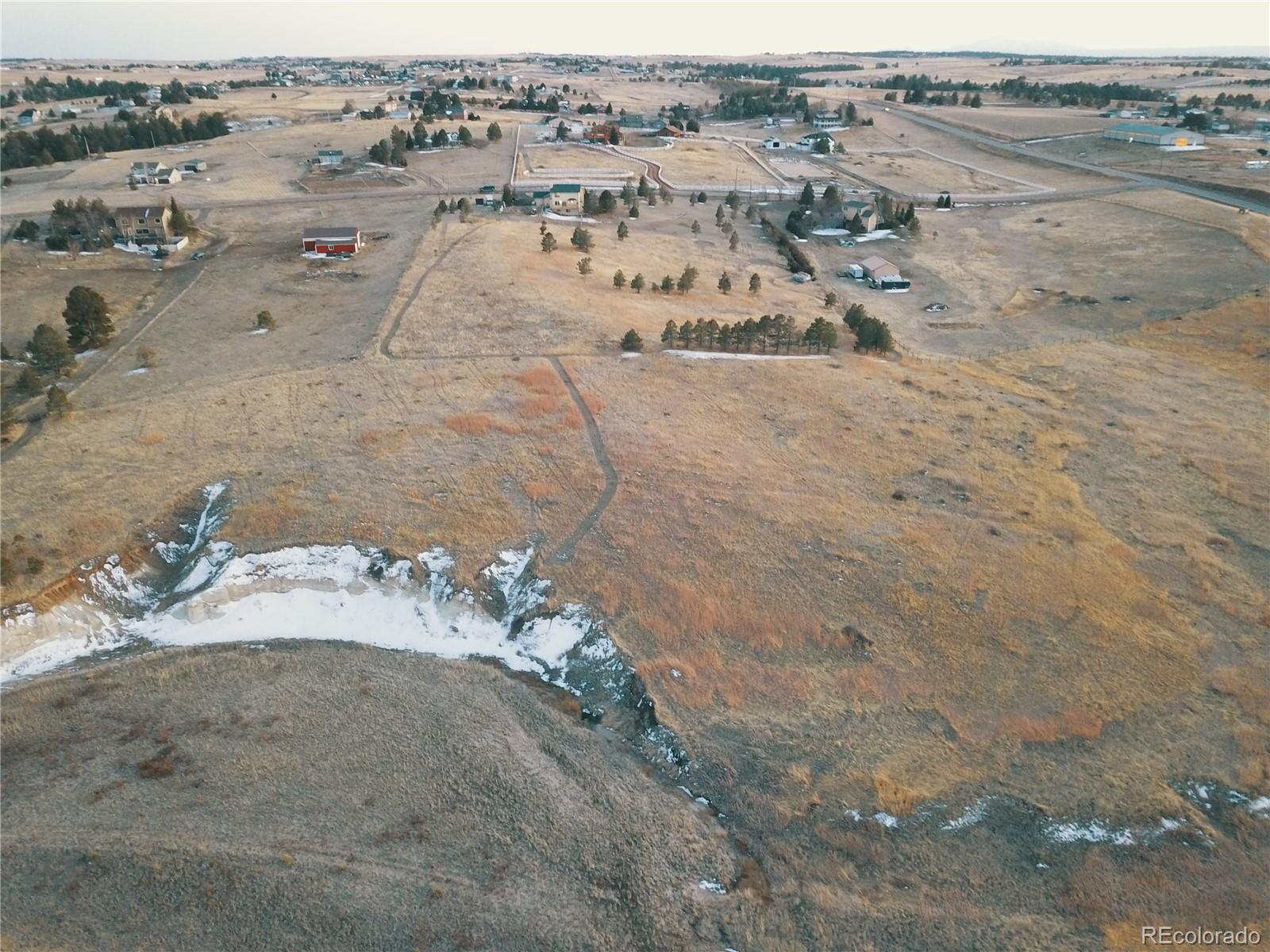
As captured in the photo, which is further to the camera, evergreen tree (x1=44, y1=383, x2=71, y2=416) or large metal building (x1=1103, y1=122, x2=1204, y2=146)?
large metal building (x1=1103, y1=122, x2=1204, y2=146)

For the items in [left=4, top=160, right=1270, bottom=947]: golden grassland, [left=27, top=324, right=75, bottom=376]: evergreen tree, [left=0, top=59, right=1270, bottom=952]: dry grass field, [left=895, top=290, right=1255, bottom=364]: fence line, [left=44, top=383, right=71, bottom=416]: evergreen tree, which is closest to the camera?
[left=0, top=59, right=1270, bottom=952]: dry grass field

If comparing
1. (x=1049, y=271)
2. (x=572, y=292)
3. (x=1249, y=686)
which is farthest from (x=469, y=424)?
(x=1049, y=271)

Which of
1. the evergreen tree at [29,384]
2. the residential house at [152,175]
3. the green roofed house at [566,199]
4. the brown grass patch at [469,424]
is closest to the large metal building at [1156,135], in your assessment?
the green roofed house at [566,199]

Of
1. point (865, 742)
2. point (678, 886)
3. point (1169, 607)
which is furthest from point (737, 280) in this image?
point (678, 886)

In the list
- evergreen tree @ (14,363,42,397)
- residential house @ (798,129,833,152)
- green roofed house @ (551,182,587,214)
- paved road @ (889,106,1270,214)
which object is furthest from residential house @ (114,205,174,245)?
paved road @ (889,106,1270,214)

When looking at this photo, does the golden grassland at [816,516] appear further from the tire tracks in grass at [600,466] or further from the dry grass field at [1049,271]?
the dry grass field at [1049,271]

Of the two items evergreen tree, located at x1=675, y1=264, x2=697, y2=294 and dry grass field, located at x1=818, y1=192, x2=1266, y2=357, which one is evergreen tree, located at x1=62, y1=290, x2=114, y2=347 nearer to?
evergreen tree, located at x1=675, y1=264, x2=697, y2=294

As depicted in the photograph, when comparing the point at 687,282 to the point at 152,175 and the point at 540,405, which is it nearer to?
the point at 540,405
